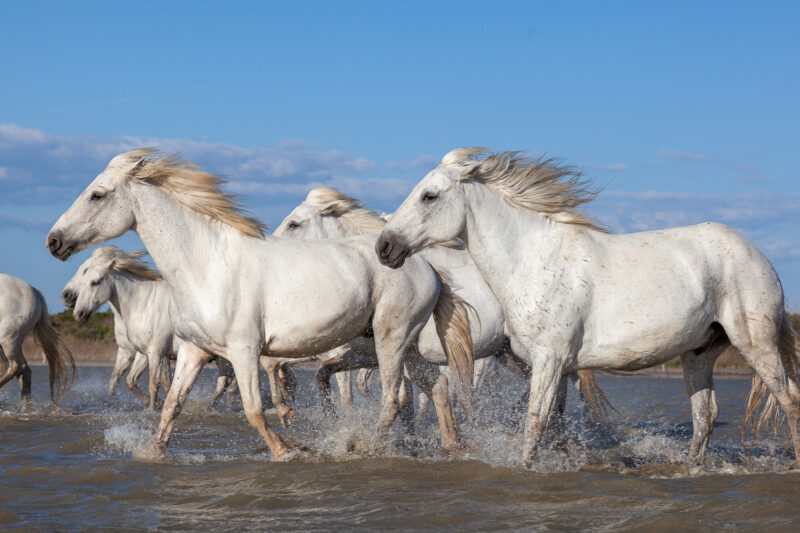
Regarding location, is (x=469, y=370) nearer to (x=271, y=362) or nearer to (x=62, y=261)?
(x=271, y=362)

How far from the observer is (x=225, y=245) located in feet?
22.0

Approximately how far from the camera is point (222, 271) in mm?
6555

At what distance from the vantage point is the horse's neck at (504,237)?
6138 millimetres

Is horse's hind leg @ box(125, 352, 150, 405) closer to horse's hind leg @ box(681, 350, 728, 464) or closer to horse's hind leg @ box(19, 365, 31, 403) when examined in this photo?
horse's hind leg @ box(19, 365, 31, 403)

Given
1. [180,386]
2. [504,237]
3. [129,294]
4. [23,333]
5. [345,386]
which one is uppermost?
[504,237]

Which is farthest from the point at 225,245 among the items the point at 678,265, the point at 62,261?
the point at 678,265

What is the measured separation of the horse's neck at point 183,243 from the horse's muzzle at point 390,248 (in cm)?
122

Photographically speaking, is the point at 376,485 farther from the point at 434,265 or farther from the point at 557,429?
the point at 434,265

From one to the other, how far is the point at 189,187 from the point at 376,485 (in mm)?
2710

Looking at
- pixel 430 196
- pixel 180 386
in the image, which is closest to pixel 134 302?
pixel 180 386

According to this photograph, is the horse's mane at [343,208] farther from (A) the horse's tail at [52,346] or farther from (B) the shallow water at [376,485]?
(A) the horse's tail at [52,346]

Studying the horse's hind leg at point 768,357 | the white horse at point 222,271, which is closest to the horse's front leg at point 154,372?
the white horse at point 222,271

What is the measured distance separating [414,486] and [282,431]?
4152mm

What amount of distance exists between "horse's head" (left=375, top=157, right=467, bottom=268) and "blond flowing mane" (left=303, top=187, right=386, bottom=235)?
12.9 feet
